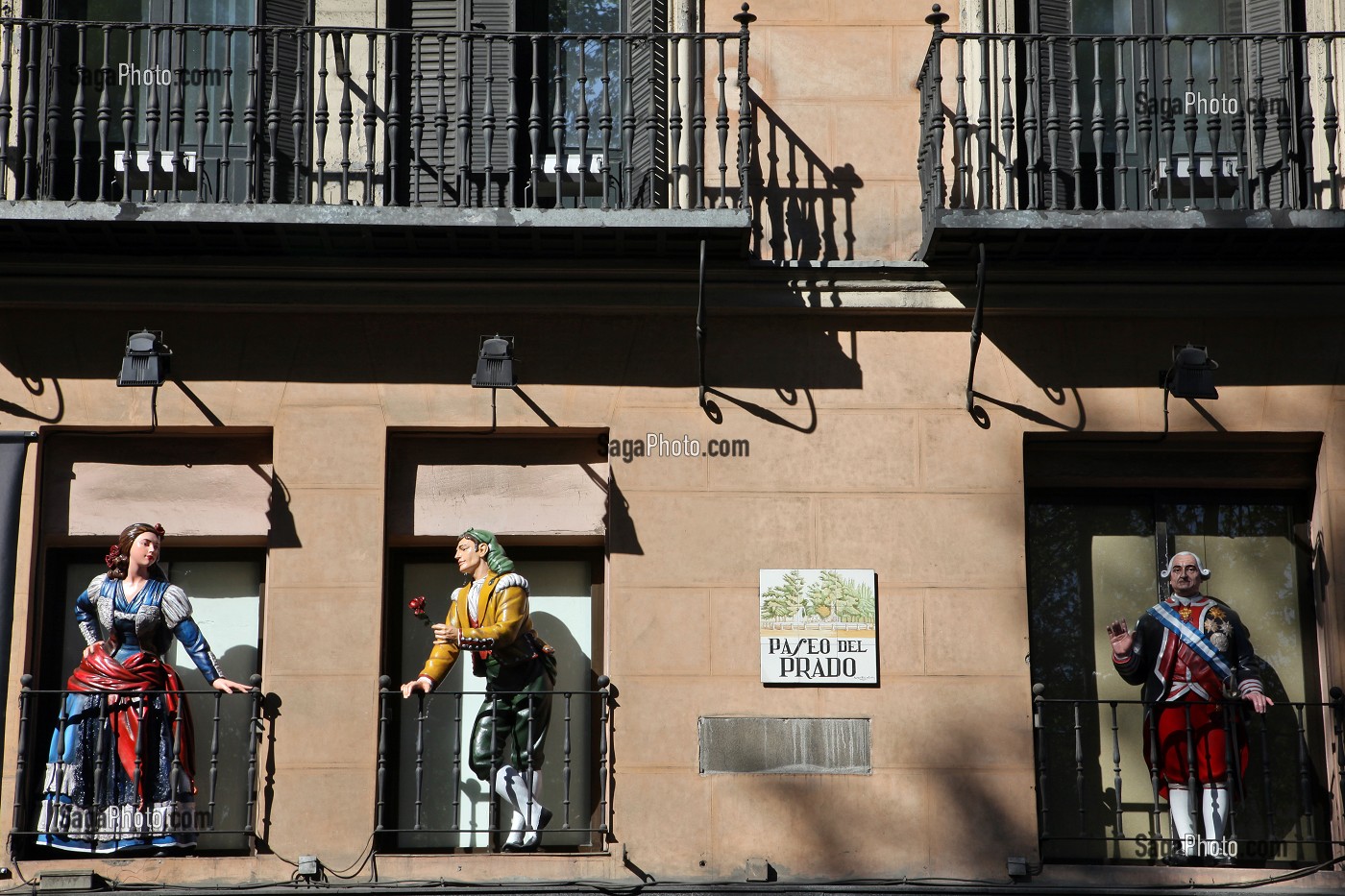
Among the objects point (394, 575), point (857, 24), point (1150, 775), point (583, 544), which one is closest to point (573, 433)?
point (583, 544)

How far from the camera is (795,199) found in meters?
11.3

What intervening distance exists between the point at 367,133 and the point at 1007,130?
4.00 metres

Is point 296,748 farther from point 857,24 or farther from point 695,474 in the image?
point 857,24

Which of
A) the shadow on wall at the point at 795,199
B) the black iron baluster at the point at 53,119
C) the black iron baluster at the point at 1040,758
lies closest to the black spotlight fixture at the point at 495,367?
the shadow on wall at the point at 795,199

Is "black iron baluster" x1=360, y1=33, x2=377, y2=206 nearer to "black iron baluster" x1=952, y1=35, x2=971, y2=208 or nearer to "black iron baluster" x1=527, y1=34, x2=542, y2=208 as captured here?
"black iron baluster" x1=527, y1=34, x2=542, y2=208

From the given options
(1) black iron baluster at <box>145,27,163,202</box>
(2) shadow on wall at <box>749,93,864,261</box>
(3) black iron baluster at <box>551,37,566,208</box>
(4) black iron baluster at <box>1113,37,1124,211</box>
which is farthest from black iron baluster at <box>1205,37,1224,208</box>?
(1) black iron baluster at <box>145,27,163,202</box>

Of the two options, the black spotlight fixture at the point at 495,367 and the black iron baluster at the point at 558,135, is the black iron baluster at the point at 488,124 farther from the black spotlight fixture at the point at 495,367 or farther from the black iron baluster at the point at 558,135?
the black spotlight fixture at the point at 495,367

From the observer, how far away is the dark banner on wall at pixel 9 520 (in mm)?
10539

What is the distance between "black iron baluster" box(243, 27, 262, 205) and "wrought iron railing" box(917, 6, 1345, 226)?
409 centimetres

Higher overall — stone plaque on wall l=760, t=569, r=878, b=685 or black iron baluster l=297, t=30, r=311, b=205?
black iron baluster l=297, t=30, r=311, b=205

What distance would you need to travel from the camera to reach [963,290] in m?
11.1

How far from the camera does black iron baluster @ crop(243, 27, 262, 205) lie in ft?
35.3

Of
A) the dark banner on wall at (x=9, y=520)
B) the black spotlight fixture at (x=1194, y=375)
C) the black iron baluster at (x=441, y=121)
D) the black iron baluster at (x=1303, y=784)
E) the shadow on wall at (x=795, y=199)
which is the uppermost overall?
the black iron baluster at (x=441, y=121)

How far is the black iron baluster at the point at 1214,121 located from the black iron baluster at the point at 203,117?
603 cm
